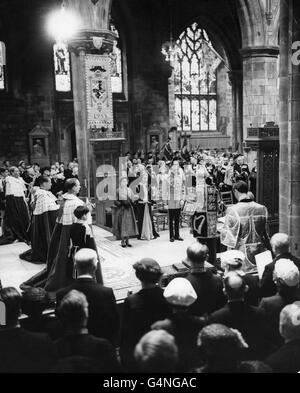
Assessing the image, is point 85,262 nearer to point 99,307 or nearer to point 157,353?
point 99,307

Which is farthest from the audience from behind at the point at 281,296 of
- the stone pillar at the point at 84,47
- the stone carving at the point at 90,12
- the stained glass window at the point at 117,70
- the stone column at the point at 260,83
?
the stained glass window at the point at 117,70

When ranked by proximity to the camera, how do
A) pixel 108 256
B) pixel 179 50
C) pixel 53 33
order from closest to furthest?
pixel 108 256 → pixel 53 33 → pixel 179 50

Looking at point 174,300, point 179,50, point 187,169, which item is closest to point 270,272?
point 174,300

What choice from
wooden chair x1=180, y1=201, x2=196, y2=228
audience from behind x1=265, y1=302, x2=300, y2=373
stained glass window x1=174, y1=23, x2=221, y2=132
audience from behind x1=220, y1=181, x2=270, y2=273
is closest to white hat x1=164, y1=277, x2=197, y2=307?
audience from behind x1=265, y1=302, x2=300, y2=373

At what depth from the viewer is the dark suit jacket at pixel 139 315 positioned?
12.0ft

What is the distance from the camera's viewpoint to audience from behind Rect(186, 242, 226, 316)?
4.05 meters

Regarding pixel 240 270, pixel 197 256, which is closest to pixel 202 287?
pixel 197 256

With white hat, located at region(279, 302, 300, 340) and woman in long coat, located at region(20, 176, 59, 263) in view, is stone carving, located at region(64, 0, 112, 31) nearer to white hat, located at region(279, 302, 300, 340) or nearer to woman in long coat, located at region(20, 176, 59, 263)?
woman in long coat, located at region(20, 176, 59, 263)

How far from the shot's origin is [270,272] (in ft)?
15.2

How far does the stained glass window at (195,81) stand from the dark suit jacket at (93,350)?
23.3m

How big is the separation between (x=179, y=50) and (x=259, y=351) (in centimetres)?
2384

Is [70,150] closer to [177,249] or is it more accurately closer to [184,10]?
[184,10]

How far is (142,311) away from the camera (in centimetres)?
368

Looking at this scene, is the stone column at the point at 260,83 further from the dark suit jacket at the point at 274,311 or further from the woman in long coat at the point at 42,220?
the dark suit jacket at the point at 274,311
